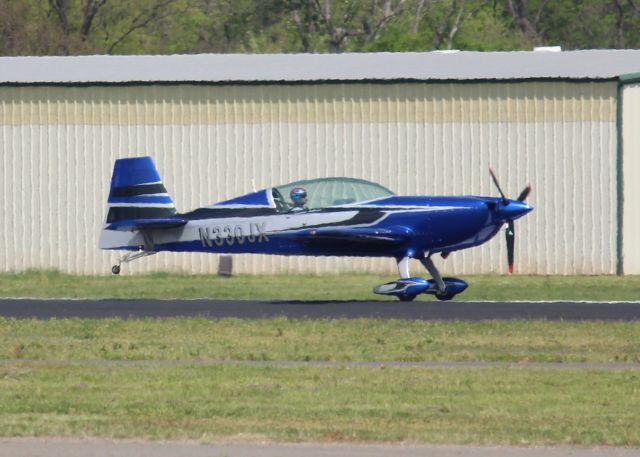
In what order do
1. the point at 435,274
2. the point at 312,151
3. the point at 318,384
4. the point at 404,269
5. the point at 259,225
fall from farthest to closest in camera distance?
the point at 312,151
the point at 435,274
the point at 404,269
the point at 259,225
the point at 318,384

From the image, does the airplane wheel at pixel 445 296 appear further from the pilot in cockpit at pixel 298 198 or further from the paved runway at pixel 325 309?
the pilot in cockpit at pixel 298 198

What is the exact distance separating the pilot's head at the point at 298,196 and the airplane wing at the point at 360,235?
0.48 meters

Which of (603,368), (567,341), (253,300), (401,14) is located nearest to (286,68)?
(253,300)

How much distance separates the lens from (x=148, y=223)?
82.4ft

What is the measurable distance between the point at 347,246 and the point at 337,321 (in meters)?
4.45

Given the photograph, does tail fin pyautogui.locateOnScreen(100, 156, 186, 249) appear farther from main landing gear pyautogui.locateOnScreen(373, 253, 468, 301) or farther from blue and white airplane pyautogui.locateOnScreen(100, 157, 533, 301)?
main landing gear pyautogui.locateOnScreen(373, 253, 468, 301)

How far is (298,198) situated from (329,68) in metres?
11.5

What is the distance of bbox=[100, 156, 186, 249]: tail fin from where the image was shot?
83.7 feet

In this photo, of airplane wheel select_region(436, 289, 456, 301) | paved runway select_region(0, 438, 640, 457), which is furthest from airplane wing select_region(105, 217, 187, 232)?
paved runway select_region(0, 438, 640, 457)

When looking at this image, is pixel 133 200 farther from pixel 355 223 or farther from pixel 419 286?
pixel 419 286

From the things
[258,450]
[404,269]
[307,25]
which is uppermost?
[307,25]

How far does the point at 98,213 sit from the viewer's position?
35031 millimetres

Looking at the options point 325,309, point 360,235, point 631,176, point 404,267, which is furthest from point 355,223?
point 631,176

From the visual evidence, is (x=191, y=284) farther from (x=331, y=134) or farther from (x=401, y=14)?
(x=401, y=14)
